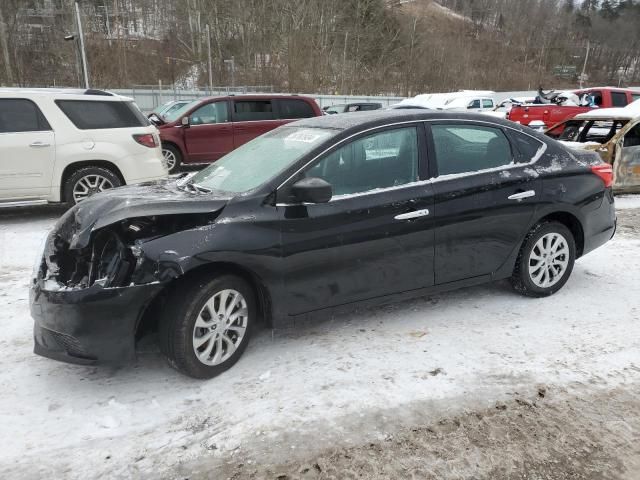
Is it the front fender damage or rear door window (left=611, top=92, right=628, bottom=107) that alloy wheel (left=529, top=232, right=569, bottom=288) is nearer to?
the front fender damage

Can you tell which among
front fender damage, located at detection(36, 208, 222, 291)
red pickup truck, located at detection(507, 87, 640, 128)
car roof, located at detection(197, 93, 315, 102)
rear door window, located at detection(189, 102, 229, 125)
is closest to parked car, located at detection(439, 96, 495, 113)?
red pickup truck, located at detection(507, 87, 640, 128)

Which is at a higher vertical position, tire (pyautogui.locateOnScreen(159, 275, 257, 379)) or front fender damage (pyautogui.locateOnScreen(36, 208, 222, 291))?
front fender damage (pyautogui.locateOnScreen(36, 208, 222, 291))

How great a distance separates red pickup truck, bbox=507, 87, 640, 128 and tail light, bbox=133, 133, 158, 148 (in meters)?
12.6

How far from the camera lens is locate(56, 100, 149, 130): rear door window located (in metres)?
7.12

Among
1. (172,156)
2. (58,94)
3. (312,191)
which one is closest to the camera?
(312,191)

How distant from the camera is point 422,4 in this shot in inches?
3932

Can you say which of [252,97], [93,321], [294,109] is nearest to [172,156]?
[252,97]

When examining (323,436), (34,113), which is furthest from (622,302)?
(34,113)

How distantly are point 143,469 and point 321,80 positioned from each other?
47802mm

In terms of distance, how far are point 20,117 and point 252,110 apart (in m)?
5.68

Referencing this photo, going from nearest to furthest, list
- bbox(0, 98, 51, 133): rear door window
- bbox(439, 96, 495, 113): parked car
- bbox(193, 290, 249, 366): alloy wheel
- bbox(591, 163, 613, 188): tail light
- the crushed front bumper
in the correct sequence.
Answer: the crushed front bumper → bbox(193, 290, 249, 366): alloy wheel → bbox(591, 163, 613, 188): tail light → bbox(0, 98, 51, 133): rear door window → bbox(439, 96, 495, 113): parked car

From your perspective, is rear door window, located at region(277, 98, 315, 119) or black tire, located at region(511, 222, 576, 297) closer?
black tire, located at region(511, 222, 576, 297)

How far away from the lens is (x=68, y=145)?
22.9ft

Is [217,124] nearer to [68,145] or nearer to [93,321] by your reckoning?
[68,145]
